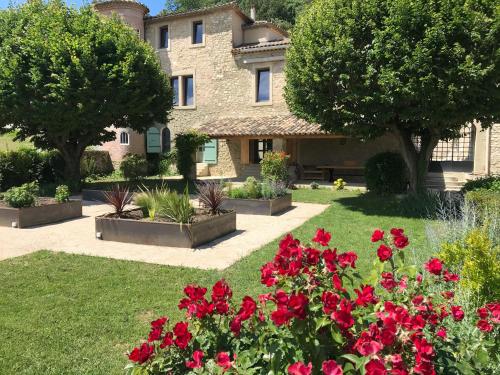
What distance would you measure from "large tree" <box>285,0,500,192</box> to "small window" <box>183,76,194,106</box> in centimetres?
1254

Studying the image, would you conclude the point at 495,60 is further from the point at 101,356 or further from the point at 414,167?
the point at 101,356

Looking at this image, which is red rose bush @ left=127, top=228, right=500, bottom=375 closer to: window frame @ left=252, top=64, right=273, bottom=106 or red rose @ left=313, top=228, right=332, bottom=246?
red rose @ left=313, top=228, right=332, bottom=246

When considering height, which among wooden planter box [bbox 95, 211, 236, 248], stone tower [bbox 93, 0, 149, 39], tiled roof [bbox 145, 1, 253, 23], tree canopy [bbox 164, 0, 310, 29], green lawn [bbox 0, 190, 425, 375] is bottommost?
green lawn [bbox 0, 190, 425, 375]

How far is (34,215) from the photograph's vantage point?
954 cm

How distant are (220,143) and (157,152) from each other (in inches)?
172

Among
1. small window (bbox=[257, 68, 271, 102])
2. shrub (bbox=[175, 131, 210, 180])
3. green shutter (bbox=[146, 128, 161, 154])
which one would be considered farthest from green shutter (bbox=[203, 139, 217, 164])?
small window (bbox=[257, 68, 271, 102])

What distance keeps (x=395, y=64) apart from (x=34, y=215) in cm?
930

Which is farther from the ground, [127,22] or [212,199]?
[127,22]

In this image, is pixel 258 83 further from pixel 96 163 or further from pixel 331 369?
Result: pixel 331 369

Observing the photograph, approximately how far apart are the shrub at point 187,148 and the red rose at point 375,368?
1780 centimetres

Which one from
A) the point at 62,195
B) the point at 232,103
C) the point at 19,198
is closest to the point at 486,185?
the point at 62,195

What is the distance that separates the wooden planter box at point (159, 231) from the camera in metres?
7.39

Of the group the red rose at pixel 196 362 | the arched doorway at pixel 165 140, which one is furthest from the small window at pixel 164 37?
the red rose at pixel 196 362

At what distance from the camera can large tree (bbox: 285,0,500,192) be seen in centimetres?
904
